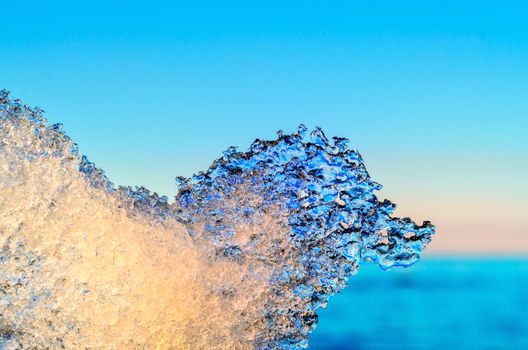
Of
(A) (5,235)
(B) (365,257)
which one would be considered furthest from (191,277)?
(B) (365,257)

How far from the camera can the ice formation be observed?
2475 mm

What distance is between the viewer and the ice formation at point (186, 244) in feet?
8.12

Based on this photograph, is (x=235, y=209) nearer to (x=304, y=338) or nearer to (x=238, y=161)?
(x=238, y=161)

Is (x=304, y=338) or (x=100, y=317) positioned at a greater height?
(x=304, y=338)

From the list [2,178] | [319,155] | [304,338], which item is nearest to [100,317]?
[2,178]

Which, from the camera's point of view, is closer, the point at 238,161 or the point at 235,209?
the point at 235,209

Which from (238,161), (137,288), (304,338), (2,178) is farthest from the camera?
(238,161)

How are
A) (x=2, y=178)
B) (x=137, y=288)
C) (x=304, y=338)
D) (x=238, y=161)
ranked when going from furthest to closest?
(x=238, y=161)
(x=304, y=338)
(x=137, y=288)
(x=2, y=178)

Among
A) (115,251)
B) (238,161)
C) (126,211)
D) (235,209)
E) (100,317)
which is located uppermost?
(238,161)

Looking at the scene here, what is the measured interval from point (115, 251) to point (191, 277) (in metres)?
0.29

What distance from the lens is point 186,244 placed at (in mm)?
2793

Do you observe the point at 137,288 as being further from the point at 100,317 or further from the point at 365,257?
the point at 365,257

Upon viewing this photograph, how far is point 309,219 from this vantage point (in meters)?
3.15

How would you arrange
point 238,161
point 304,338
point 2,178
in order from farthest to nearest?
point 238,161 < point 304,338 < point 2,178
